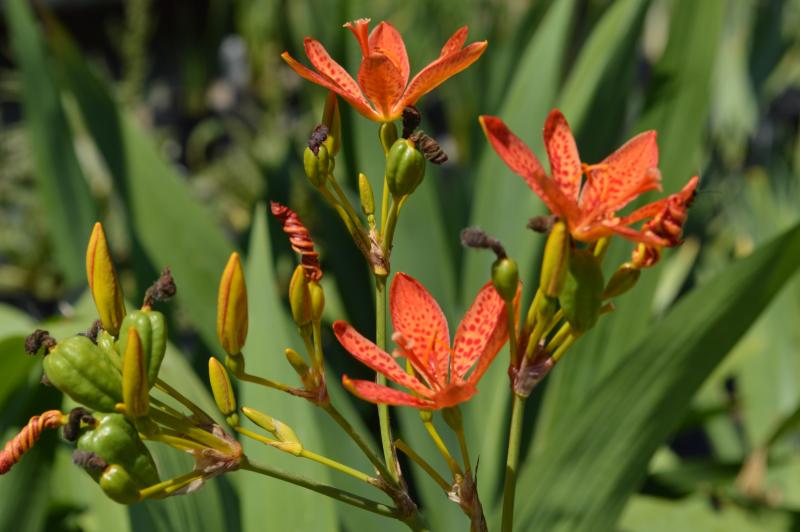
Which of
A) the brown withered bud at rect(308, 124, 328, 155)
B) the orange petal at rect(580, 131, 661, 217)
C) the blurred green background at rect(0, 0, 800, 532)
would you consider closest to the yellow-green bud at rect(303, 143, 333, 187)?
the brown withered bud at rect(308, 124, 328, 155)

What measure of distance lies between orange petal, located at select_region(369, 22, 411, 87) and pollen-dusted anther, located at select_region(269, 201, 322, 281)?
9cm

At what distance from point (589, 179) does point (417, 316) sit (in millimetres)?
89

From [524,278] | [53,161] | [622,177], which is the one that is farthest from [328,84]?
[53,161]

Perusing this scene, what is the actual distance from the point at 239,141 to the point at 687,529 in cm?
154

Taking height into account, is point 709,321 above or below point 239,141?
below

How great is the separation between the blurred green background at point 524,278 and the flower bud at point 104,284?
178mm

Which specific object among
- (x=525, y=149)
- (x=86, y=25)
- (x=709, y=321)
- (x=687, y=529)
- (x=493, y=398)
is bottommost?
(x=687, y=529)

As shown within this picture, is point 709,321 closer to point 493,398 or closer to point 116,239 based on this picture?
point 493,398

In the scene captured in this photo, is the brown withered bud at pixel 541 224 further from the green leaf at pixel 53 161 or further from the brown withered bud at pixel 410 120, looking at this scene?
the green leaf at pixel 53 161

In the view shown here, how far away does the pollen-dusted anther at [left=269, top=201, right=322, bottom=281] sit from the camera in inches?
14.4

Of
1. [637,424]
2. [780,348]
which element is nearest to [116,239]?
[780,348]

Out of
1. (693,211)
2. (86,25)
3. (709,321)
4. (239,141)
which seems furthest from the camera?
(86,25)

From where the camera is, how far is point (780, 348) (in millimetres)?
1113

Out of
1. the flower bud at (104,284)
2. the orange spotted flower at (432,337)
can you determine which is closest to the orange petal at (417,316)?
the orange spotted flower at (432,337)
